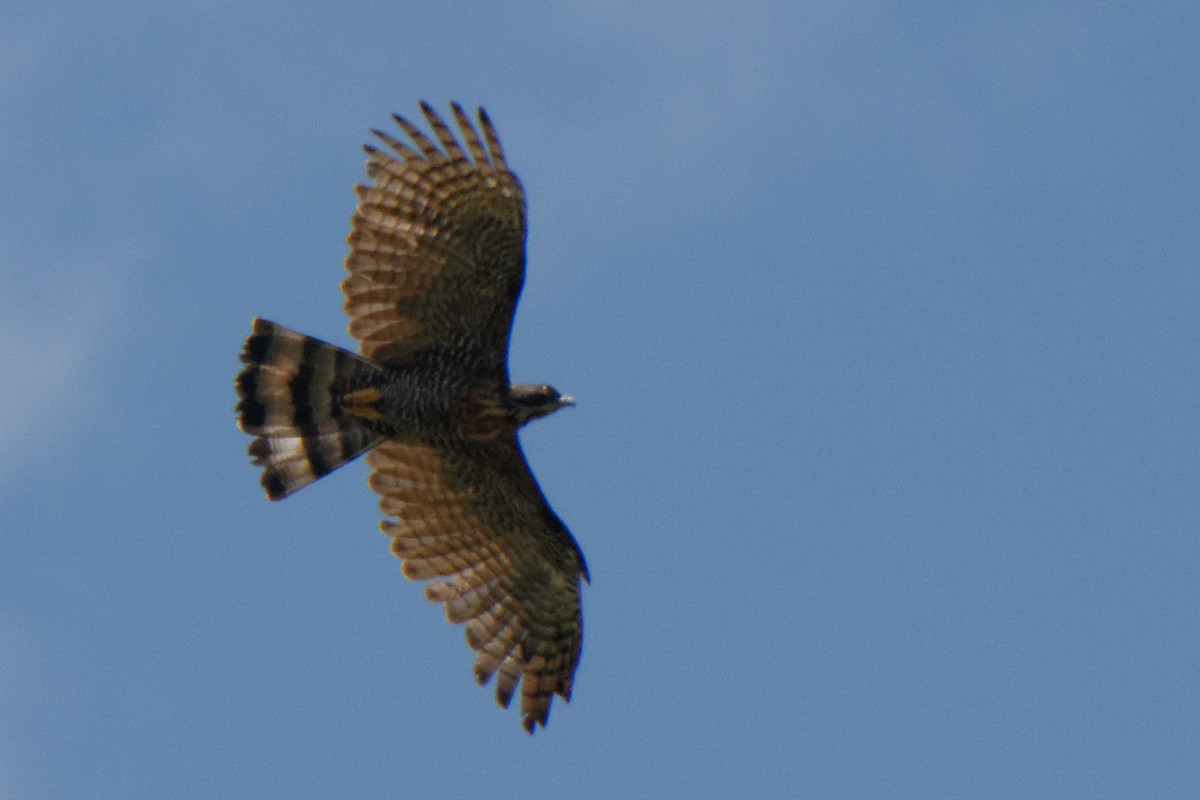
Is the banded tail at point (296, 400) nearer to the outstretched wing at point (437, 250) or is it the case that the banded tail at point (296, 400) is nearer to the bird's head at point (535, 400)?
the outstretched wing at point (437, 250)

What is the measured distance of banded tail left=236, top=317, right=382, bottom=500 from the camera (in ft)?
56.6

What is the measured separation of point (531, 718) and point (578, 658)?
61 cm

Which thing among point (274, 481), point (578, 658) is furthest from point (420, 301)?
point (578, 658)

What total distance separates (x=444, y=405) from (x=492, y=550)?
1.60m

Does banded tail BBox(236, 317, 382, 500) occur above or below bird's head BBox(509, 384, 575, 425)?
below

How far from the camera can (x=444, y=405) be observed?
17453 mm

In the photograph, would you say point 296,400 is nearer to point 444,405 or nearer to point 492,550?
point 444,405

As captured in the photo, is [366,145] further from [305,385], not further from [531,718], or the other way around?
[531,718]

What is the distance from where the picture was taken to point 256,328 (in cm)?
1728

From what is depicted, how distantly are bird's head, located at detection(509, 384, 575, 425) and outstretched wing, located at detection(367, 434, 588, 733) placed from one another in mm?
669

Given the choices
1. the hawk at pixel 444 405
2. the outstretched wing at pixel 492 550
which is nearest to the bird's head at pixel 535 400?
the hawk at pixel 444 405

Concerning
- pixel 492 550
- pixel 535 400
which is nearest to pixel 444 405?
pixel 535 400

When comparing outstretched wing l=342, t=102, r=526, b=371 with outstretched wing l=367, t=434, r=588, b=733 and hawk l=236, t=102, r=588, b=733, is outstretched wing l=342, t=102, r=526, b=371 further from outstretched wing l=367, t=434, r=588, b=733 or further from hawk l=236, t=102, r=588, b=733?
outstretched wing l=367, t=434, r=588, b=733

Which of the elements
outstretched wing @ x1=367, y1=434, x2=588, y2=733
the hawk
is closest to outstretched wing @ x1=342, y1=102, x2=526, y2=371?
the hawk
